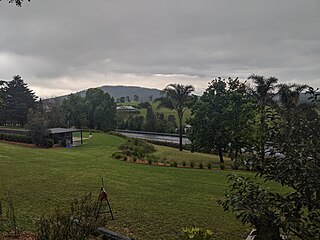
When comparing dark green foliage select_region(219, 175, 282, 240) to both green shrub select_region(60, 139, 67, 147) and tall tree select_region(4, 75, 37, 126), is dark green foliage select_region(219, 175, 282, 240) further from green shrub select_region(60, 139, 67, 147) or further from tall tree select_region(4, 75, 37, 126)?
tall tree select_region(4, 75, 37, 126)

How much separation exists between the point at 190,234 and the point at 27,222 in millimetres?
4853

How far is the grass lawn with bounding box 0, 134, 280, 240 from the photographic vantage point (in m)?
8.74

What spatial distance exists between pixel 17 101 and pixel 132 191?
39335mm

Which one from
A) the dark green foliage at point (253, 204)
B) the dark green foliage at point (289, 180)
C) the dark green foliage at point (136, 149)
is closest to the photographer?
the dark green foliage at point (289, 180)

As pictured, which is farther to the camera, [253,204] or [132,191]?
[132,191]

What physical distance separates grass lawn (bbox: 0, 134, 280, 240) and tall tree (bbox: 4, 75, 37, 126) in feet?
88.4

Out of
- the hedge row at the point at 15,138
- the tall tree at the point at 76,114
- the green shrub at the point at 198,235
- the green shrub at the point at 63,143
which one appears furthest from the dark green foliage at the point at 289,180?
the tall tree at the point at 76,114

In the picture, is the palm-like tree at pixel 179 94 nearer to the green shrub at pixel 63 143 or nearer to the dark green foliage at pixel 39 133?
the green shrub at pixel 63 143

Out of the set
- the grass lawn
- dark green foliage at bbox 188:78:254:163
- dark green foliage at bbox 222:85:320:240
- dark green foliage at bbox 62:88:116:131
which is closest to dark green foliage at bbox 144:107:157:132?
dark green foliage at bbox 62:88:116:131

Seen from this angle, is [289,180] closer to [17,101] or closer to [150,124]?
[17,101]

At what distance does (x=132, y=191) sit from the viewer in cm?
1288

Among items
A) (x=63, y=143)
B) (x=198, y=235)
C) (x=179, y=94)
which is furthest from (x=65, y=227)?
(x=179, y=94)

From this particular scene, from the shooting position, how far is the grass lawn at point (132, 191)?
8.74 metres

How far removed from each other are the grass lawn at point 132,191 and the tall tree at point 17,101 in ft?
88.4
